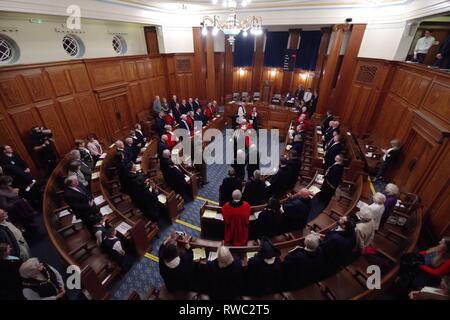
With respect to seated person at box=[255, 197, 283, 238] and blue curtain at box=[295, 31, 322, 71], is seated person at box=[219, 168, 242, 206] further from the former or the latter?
blue curtain at box=[295, 31, 322, 71]

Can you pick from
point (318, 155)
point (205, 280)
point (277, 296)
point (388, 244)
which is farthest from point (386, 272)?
point (318, 155)

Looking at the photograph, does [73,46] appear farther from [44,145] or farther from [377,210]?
[377,210]

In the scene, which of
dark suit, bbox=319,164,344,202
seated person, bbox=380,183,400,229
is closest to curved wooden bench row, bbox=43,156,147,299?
dark suit, bbox=319,164,344,202

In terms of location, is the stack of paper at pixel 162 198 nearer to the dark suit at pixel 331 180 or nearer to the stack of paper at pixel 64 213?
the stack of paper at pixel 64 213

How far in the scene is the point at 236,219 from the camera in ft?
12.4

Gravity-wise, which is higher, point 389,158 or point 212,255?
point 389,158

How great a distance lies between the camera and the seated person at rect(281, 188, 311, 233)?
3.79 metres

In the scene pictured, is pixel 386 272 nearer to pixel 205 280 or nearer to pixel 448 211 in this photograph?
pixel 448 211

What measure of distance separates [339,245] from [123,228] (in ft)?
12.6

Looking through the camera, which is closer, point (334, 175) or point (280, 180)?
point (334, 175)

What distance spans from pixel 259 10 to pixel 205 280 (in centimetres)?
1020

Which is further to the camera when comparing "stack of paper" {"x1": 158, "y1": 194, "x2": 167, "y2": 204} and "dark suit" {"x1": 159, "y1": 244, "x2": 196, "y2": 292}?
"stack of paper" {"x1": 158, "y1": 194, "x2": 167, "y2": 204}

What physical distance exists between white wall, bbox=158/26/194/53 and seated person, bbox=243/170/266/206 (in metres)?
8.46

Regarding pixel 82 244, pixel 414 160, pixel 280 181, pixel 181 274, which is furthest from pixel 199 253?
pixel 414 160
